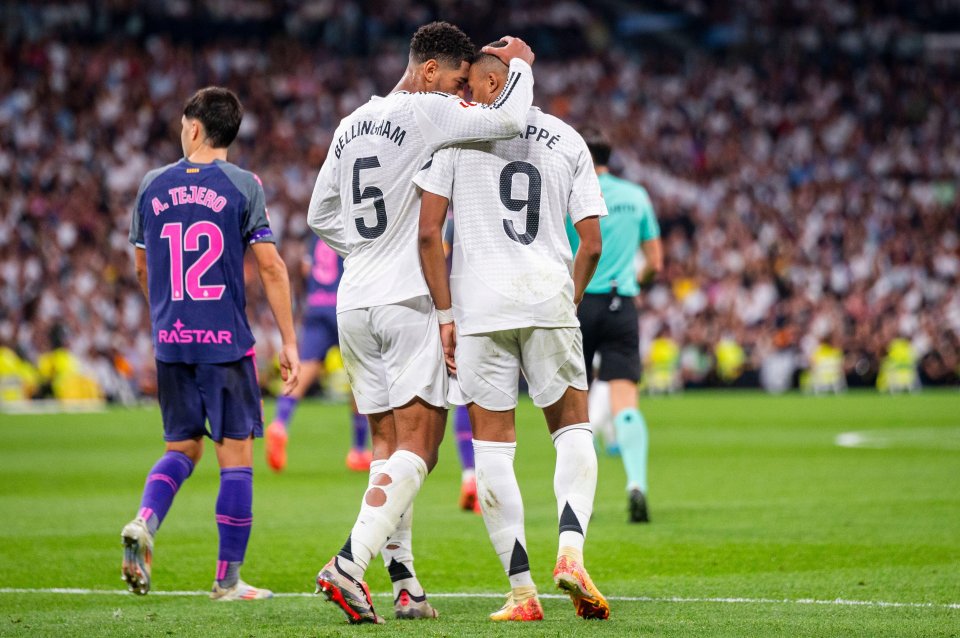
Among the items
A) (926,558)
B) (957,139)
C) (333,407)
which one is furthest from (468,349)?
(957,139)

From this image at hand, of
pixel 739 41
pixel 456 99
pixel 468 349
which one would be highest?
pixel 739 41

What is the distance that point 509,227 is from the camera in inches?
219

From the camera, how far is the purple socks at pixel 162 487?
5.99 metres

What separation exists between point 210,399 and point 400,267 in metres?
1.23

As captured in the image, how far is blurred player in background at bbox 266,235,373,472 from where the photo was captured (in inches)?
487

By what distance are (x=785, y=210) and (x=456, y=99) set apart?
94.9 feet

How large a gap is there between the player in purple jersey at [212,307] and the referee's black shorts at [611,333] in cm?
318

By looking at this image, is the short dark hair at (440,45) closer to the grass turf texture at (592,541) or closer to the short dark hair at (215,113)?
the short dark hair at (215,113)

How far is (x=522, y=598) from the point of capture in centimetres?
543

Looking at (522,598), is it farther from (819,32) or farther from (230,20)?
(819,32)

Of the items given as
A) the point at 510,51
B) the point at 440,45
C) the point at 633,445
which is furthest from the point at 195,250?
the point at 633,445

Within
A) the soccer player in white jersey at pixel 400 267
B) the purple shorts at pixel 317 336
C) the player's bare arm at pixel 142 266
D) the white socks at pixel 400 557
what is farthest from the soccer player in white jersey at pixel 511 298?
the purple shorts at pixel 317 336

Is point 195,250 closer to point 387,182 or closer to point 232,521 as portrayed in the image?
point 387,182

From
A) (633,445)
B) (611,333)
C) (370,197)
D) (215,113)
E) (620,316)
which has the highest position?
(215,113)
